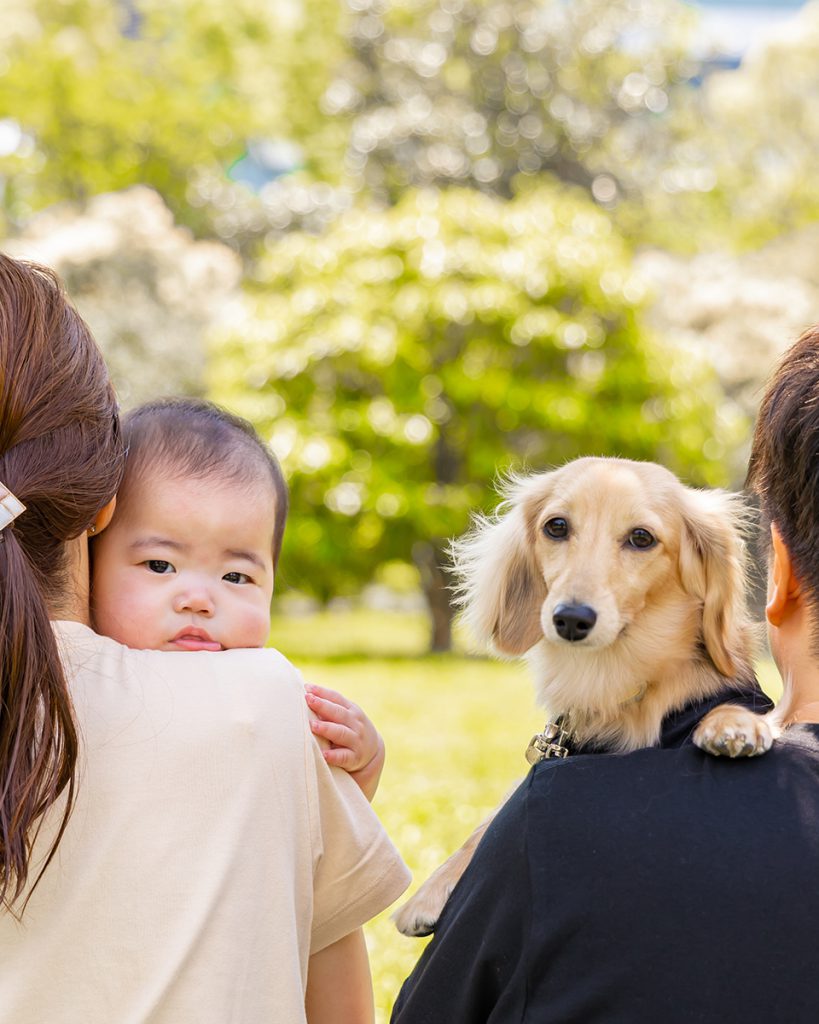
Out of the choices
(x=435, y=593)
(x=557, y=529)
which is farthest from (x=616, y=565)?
(x=435, y=593)

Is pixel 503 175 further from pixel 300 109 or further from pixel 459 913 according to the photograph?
pixel 459 913

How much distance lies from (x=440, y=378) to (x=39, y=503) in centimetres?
1469

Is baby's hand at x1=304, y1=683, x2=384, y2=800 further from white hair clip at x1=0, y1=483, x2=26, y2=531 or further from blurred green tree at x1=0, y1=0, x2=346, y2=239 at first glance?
blurred green tree at x1=0, y1=0, x2=346, y2=239

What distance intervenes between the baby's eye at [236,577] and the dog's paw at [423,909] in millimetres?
738

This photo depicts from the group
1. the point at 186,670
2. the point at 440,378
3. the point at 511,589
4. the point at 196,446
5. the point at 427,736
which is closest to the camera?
the point at 186,670

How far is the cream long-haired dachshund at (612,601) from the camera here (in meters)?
2.38

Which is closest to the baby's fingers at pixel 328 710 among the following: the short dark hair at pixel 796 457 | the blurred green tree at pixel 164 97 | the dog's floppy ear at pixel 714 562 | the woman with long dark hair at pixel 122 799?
the woman with long dark hair at pixel 122 799

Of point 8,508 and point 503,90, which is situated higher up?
point 503,90

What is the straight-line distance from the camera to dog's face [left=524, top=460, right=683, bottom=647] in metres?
2.47

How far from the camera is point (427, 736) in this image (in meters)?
9.18

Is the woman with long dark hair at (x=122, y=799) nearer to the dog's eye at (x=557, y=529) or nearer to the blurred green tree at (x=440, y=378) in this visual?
the dog's eye at (x=557, y=529)

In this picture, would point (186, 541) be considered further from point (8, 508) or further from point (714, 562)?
point (714, 562)

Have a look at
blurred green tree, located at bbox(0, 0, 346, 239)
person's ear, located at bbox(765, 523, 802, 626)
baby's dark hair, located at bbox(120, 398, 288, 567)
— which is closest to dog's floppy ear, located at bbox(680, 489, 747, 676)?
person's ear, located at bbox(765, 523, 802, 626)

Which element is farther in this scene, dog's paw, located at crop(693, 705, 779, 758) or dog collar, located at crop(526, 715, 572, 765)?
dog collar, located at crop(526, 715, 572, 765)
